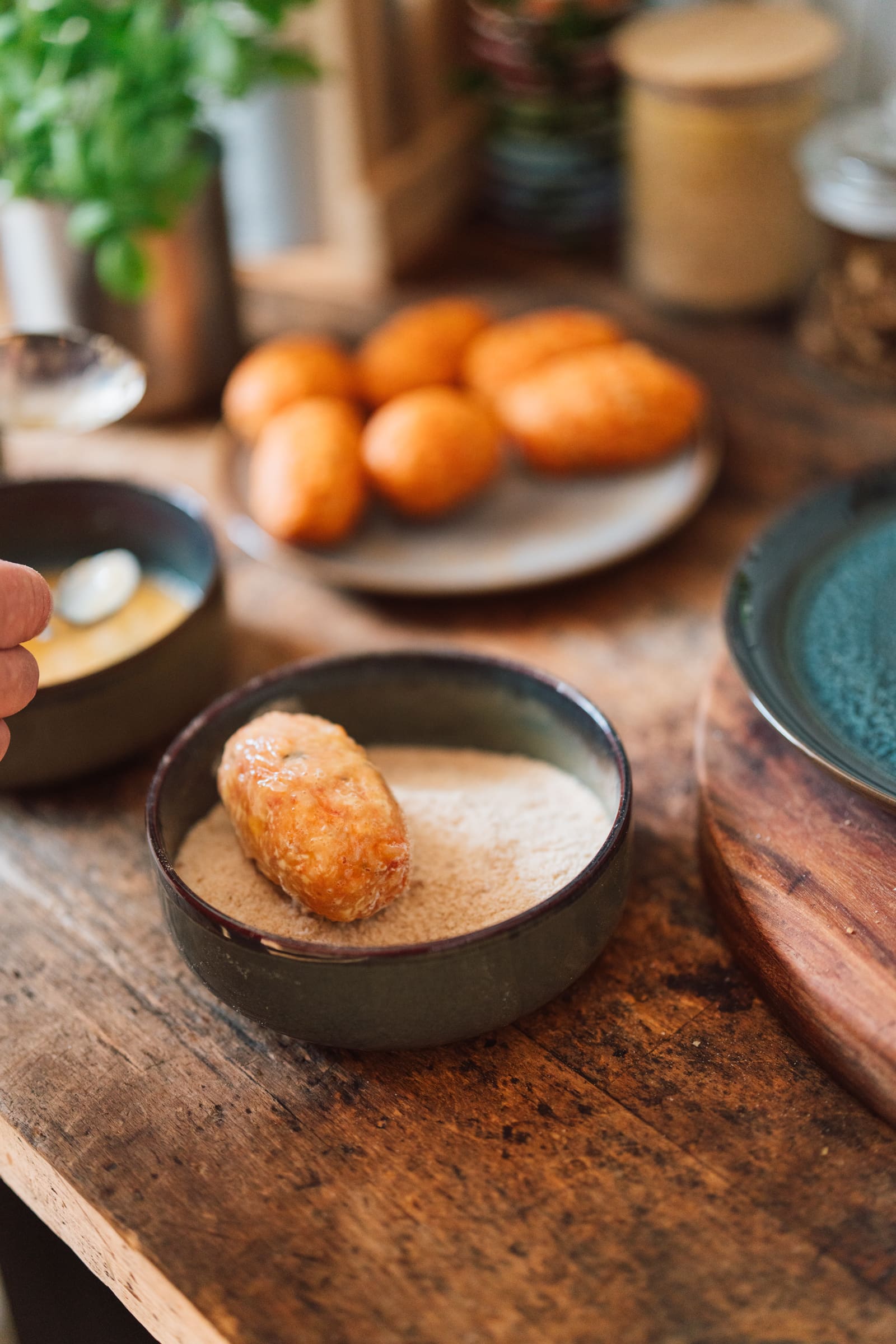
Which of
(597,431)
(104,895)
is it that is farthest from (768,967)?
(597,431)

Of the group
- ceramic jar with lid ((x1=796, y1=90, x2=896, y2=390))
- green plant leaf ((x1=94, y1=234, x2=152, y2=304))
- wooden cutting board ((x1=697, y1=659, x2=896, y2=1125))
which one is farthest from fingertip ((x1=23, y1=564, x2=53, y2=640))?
ceramic jar with lid ((x1=796, y1=90, x2=896, y2=390))

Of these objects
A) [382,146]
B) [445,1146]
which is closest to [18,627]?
[445,1146]

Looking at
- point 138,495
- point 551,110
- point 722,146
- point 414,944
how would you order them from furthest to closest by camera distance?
point 551,110 → point 722,146 → point 138,495 → point 414,944

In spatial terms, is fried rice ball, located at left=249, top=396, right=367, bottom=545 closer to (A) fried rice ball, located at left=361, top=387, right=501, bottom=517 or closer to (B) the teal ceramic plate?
(A) fried rice ball, located at left=361, top=387, right=501, bottom=517

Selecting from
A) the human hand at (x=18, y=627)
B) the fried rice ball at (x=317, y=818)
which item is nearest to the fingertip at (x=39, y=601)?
the human hand at (x=18, y=627)

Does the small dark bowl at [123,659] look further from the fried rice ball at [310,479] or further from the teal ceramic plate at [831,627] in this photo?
the teal ceramic plate at [831,627]

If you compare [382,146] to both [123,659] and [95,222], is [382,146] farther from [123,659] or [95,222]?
[123,659]
